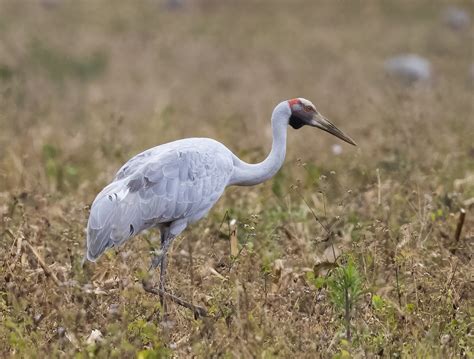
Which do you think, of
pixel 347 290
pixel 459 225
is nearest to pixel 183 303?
pixel 347 290

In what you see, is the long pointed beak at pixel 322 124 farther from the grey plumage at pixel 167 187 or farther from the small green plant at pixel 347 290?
the small green plant at pixel 347 290

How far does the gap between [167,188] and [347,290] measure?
1.61 m

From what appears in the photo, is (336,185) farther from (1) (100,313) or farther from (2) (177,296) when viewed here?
(1) (100,313)

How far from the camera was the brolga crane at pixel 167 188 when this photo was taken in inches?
241

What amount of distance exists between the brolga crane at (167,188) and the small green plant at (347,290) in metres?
1.15

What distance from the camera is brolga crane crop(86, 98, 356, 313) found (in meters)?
6.11

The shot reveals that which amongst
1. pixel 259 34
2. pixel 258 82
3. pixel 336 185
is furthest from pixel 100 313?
pixel 259 34

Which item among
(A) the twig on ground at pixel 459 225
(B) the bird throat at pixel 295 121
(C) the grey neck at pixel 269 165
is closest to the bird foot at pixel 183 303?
(C) the grey neck at pixel 269 165

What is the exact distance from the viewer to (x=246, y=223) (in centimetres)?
736

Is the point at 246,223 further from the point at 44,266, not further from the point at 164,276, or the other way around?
the point at 44,266

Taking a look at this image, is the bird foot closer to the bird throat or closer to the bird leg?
the bird leg

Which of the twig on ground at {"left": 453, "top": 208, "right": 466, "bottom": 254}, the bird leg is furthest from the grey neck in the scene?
the twig on ground at {"left": 453, "top": 208, "right": 466, "bottom": 254}

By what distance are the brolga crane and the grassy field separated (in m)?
0.19

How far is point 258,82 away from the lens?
18.0 meters
